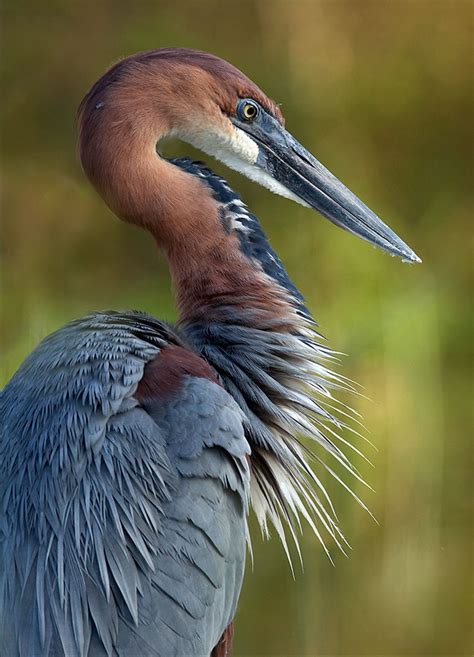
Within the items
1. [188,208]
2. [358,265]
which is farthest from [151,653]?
[358,265]

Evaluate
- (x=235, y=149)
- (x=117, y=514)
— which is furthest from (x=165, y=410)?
(x=235, y=149)

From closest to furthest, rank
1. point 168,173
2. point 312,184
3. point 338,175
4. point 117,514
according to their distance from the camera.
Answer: point 117,514 → point 168,173 → point 312,184 → point 338,175

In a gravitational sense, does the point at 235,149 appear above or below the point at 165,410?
above

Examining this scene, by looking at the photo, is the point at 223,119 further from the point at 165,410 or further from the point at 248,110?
the point at 165,410

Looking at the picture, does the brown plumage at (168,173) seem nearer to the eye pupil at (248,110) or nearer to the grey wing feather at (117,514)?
the eye pupil at (248,110)

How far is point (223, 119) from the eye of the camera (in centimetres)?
282

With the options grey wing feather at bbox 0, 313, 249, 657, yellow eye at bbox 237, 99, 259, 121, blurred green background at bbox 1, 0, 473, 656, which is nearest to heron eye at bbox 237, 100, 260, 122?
yellow eye at bbox 237, 99, 259, 121

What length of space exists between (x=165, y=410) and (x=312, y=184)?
892 millimetres

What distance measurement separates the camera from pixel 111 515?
92.3 inches

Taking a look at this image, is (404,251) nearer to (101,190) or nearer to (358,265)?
(101,190)

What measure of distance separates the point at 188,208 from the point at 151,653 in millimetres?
999

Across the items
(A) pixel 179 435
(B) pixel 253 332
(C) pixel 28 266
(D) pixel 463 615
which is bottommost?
(D) pixel 463 615

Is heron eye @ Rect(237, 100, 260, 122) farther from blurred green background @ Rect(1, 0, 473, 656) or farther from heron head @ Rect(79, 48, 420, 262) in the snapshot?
blurred green background @ Rect(1, 0, 473, 656)

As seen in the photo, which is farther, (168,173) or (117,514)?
(168,173)
